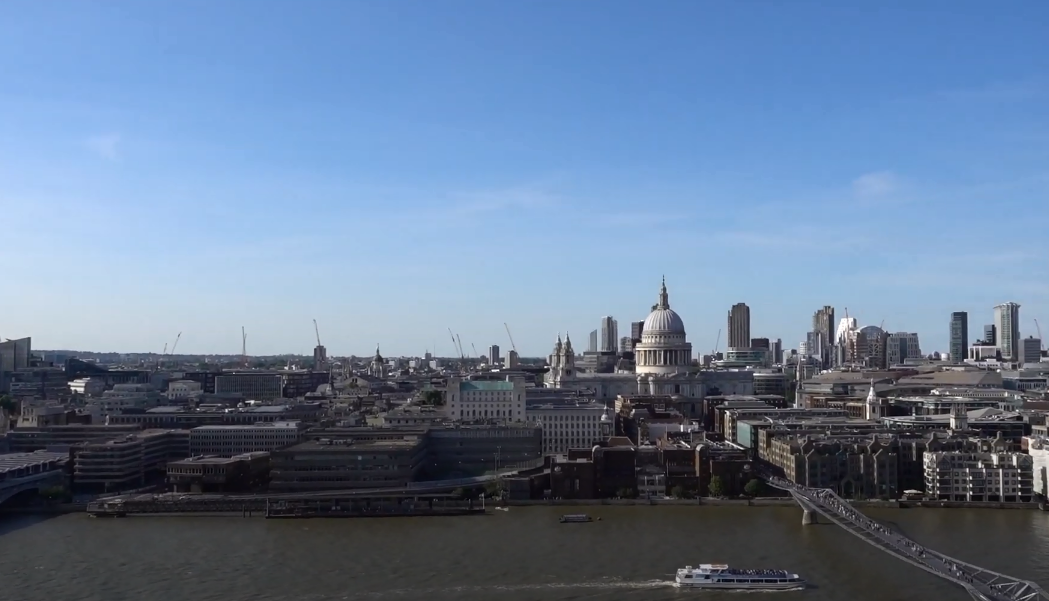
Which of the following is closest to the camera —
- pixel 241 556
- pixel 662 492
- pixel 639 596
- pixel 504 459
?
pixel 639 596

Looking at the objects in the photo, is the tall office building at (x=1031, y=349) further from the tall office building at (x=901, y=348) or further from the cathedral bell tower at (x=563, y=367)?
the cathedral bell tower at (x=563, y=367)

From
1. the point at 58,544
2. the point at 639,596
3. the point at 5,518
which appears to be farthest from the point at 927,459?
the point at 5,518

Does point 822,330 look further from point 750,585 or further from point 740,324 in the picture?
point 750,585

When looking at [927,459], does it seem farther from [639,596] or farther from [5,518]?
[5,518]

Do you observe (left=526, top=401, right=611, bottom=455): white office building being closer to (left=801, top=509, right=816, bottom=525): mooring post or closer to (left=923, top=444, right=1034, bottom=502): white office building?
(left=923, top=444, right=1034, bottom=502): white office building

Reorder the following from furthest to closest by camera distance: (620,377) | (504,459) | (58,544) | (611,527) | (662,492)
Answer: (620,377) → (504,459) → (662,492) → (611,527) → (58,544)

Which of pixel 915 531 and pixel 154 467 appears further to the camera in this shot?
pixel 154 467
